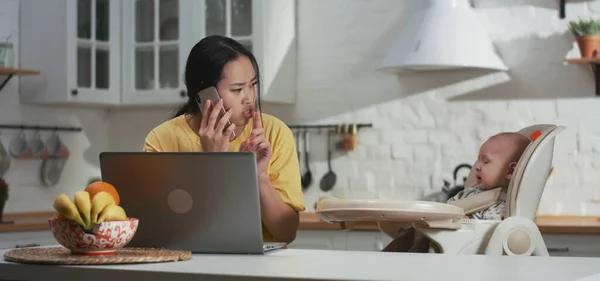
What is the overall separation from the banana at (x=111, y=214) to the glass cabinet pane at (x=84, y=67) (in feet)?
9.55

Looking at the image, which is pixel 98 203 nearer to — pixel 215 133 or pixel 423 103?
pixel 215 133

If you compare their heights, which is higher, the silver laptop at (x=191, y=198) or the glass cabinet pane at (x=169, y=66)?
the glass cabinet pane at (x=169, y=66)

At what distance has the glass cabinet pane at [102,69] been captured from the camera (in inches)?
195

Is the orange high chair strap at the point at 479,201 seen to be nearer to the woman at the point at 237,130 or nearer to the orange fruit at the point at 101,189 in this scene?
the woman at the point at 237,130

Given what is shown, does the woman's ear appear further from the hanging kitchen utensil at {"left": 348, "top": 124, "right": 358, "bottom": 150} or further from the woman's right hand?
the hanging kitchen utensil at {"left": 348, "top": 124, "right": 358, "bottom": 150}

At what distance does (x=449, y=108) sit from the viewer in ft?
15.4

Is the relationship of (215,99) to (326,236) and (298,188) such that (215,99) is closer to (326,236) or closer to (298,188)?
(298,188)

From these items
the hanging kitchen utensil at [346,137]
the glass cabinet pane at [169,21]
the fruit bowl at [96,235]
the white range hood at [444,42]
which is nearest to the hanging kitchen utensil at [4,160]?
the glass cabinet pane at [169,21]

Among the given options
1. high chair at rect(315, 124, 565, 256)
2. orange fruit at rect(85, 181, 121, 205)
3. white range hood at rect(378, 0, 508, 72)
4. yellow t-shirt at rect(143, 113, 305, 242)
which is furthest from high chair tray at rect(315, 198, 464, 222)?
white range hood at rect(378, 0, 508, 72)

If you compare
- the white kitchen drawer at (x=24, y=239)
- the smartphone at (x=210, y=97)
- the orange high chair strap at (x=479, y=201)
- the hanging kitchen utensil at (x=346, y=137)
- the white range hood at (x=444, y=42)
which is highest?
the white range hood at (x=444, y=42)

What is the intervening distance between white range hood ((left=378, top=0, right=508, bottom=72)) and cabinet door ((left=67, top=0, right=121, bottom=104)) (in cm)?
144

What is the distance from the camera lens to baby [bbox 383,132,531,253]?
3.04 m

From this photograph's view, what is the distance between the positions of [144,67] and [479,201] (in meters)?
2.51

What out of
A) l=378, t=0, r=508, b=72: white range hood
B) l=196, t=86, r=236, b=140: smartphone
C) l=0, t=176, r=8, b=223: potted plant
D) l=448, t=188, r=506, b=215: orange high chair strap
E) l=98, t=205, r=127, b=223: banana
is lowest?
l=0, t=176, r=8, b=223: potted plant
